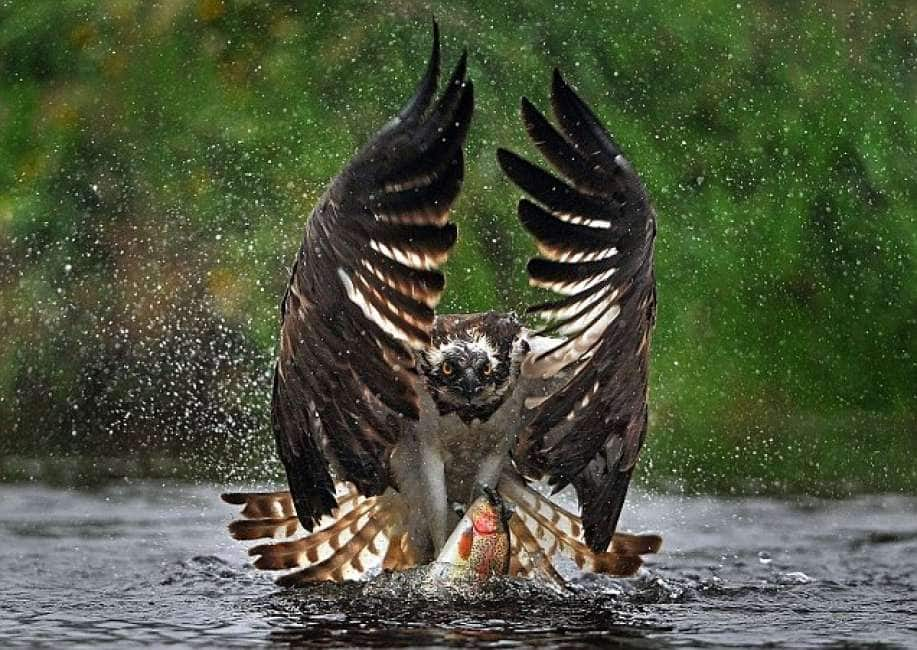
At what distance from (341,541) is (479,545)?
925 mm

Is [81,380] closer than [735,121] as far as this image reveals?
Yes

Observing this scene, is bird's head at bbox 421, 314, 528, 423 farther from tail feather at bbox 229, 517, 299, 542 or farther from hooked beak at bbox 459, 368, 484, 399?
tail feather at bbox 229, 517, 299, 542

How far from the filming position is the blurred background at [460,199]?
12.1m

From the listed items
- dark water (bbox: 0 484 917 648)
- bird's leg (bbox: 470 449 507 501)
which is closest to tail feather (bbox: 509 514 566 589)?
dark water (bbox: 0 484 917 648)

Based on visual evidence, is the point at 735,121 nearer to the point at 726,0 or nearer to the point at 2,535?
the point at 726,0

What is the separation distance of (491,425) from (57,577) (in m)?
1.80

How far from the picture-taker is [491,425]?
6797 millimetres

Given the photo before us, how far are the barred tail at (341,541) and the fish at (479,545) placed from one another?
566 mm

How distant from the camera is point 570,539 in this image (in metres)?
7.48

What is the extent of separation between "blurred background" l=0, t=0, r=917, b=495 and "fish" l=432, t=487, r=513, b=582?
512cm

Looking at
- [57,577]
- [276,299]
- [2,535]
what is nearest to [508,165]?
[57,577]

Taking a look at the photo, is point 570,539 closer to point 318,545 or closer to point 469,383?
point 318,545

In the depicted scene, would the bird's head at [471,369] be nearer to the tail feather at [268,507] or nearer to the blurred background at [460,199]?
the tail feather at [268,507]

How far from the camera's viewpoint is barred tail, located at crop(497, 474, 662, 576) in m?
7.39
